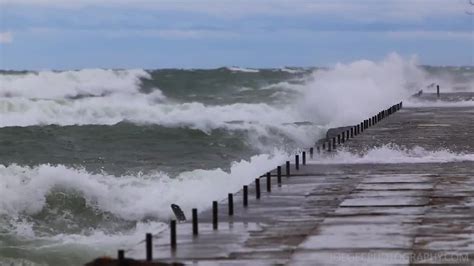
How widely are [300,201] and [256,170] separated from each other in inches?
396

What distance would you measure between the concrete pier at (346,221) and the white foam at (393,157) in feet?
0.91

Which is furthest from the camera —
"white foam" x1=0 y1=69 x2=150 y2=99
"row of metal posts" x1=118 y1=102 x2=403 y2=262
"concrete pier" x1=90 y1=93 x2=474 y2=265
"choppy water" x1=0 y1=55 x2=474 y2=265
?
A: "white foam" x1=0 y1=69 x2=150 y2=99

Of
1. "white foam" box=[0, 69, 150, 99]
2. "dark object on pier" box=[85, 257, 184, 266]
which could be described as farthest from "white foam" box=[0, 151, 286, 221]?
"white foam" box=[0, 69, 150, 99]

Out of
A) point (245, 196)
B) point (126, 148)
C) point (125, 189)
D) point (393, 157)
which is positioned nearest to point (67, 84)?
point (126, 148)

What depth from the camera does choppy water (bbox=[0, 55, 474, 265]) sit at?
22812 millimetres

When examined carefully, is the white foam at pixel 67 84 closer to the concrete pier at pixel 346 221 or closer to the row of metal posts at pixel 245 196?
the row of metal posts at pixel 245 196

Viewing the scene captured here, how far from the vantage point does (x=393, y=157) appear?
90.5 ft

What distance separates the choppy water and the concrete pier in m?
2.88

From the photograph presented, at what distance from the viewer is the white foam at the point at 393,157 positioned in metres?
26.5

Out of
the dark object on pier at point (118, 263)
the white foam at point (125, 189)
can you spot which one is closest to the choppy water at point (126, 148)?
the white foam at point (125, 189)

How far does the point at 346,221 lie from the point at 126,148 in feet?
97.8

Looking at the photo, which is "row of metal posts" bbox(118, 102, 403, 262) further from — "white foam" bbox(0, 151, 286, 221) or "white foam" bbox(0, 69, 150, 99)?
"white foam" bbox(0, 69, 150, 99)

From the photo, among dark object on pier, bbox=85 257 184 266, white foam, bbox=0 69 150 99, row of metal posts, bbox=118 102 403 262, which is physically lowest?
dark object on pier, bbox=85 257 184 266

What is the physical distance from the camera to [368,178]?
22.6 m
